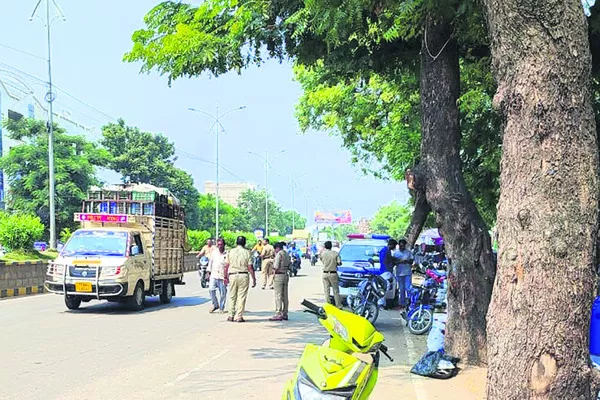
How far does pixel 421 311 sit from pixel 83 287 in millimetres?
7422

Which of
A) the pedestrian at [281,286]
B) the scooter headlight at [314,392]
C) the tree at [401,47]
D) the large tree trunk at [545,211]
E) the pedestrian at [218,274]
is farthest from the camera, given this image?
the pedestrian at [218,274]

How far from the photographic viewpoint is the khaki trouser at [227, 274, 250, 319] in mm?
13875

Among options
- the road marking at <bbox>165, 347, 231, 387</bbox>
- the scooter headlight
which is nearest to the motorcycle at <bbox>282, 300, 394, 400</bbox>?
the scooter headlight

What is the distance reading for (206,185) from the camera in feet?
542

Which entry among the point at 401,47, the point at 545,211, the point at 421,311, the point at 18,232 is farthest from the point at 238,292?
the point at 18,232

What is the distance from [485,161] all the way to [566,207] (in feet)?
40.9

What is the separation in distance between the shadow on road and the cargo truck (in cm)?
25

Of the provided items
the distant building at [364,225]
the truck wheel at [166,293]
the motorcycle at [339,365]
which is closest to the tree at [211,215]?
the truck wheel at [166,293]

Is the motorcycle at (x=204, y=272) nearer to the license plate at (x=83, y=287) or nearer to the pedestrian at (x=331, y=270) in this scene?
the license plate at (x=83, y=287)

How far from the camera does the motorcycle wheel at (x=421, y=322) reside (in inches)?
492

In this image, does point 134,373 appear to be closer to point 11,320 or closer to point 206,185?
point 11,320

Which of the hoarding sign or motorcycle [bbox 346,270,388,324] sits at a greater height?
the hoarding sign

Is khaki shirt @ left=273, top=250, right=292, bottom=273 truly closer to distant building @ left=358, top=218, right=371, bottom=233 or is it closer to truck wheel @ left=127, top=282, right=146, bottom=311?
truck wheel @ left=127, top=282, right=146, bottom=311

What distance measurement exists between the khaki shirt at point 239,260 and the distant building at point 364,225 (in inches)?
5504
